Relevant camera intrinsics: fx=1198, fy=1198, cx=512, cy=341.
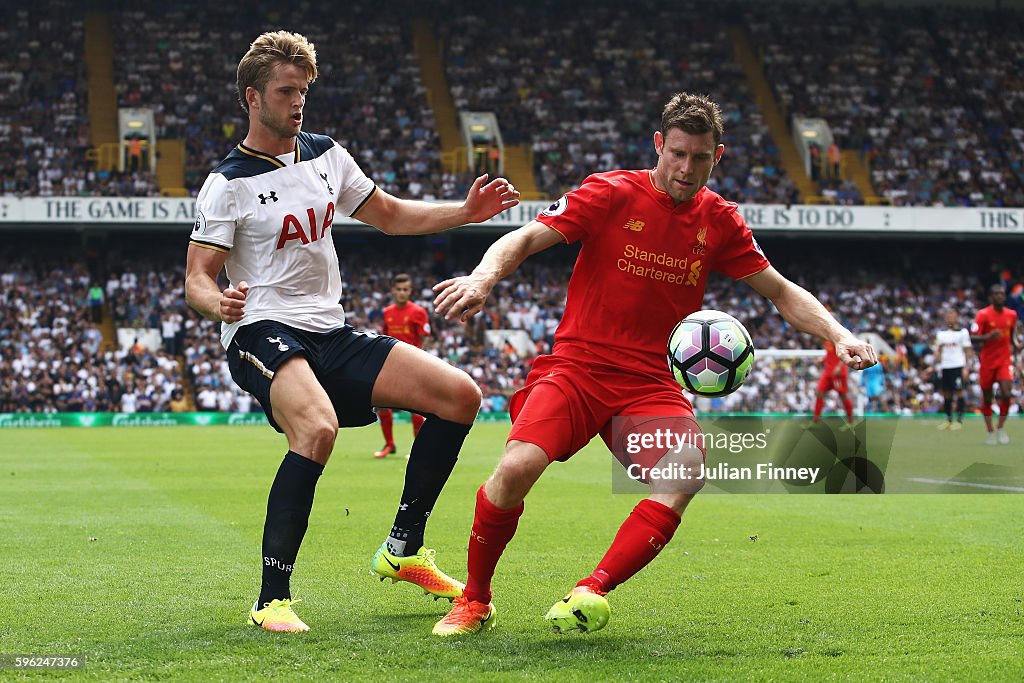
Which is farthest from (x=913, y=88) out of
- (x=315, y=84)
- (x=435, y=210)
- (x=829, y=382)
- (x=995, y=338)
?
(x=435, y=210)

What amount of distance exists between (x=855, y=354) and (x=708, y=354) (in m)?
0.60

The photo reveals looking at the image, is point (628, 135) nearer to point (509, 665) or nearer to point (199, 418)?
point (199, 418)

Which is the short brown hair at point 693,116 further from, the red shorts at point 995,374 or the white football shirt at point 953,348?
the white football shirt at point 953,348

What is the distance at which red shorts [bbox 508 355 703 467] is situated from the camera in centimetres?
503

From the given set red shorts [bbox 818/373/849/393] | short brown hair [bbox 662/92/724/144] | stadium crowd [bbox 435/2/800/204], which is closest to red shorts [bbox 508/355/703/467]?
short brown hair [bbox 662/92/724/144]

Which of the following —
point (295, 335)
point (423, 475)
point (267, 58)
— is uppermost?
point (267, 58)

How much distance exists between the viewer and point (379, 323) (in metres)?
31.9

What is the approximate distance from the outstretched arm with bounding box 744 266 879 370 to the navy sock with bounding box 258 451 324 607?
6.93ft

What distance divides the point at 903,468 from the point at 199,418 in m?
18.6

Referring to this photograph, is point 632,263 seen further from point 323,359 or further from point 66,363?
point 66,363

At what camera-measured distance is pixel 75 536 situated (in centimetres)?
816

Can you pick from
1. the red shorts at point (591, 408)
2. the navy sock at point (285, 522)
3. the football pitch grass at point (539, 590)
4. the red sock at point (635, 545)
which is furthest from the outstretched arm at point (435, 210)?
the football pitch grass at point (539, 590)

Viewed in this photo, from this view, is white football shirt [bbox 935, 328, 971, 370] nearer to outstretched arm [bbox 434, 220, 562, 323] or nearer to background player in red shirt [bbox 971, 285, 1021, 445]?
background player in red shirt [bbox 971, 285, 1021, 445]

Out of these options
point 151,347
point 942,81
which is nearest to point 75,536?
point 151,347
